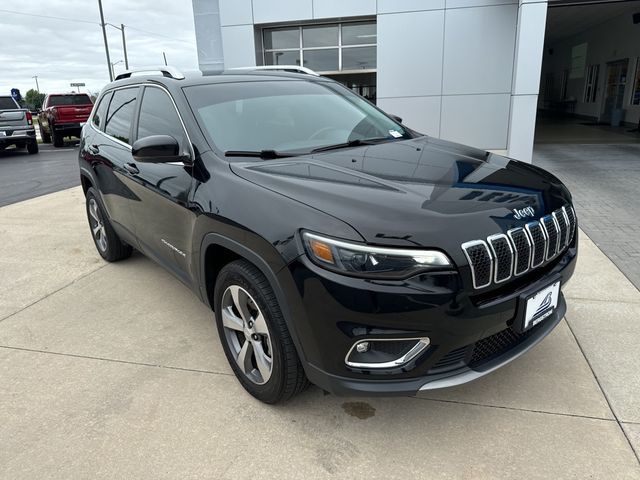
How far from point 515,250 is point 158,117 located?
2489 millimetres

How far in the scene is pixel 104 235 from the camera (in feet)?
16.3

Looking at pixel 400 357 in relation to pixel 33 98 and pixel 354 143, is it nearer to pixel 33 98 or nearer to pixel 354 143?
pixel 354 143

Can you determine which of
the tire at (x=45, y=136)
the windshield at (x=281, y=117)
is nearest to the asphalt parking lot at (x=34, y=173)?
the tire at (x=45, y=136)

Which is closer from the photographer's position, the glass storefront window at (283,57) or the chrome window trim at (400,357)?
the chrome window trim at (400,357)

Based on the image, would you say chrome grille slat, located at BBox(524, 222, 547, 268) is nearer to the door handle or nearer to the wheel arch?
the wheel arch

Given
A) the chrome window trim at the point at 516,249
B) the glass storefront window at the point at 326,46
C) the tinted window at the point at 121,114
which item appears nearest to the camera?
the chrome window trim at the point at 516,249

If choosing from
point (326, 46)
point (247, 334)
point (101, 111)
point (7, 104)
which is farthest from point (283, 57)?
point (247, 334)

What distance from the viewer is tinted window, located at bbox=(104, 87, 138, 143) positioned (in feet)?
13.0

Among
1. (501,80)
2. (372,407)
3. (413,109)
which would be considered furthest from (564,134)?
(372,407)

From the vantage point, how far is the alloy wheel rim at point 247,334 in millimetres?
2523

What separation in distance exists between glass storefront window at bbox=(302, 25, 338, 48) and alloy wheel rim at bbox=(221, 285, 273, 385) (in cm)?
1204

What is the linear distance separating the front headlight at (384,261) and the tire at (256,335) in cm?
47

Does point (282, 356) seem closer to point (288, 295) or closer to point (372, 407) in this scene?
point (288, 295)

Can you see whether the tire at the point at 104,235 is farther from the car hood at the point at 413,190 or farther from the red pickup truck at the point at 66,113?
the red pickup truck at the point at 66,113
